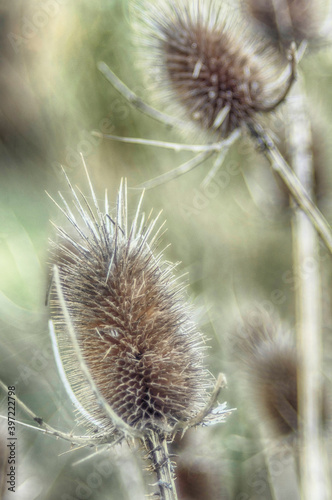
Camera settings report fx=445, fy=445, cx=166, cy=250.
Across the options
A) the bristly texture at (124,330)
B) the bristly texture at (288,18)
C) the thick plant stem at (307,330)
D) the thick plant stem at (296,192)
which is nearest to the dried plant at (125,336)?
the bristly texture at (124,330)

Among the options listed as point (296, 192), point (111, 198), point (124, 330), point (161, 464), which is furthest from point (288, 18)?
point (111, 198)

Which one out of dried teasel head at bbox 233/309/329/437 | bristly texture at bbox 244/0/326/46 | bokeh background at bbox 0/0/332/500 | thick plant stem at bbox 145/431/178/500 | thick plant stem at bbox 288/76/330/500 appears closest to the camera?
thick plant stem at bbox 145/431/178/500

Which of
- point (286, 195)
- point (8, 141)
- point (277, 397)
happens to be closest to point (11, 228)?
point (8, 141)

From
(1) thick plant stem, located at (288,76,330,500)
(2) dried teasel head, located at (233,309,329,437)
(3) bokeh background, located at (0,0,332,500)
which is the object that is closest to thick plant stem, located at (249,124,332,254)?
(1) thick plant stem, located at (288,76,330,500)

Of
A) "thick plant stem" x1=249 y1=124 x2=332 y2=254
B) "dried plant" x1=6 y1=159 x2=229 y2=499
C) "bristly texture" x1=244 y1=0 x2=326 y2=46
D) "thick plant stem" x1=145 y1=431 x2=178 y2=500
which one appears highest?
"bristly texture" x1=244 y1=0 x2=326 y2=46

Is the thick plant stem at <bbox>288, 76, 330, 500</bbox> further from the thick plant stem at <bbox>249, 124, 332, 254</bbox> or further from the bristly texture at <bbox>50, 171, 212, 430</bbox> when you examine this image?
the bristly texture at <bbox>50, 171, 212, 430</bbox>

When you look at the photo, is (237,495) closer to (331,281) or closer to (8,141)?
(331,281)
